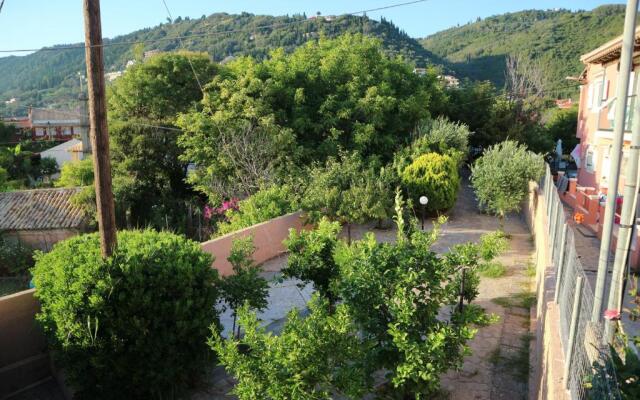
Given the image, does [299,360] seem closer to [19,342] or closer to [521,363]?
[521,363]

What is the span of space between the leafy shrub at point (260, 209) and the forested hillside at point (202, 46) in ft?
117

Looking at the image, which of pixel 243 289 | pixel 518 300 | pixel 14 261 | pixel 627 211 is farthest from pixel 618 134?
pixel 14 261

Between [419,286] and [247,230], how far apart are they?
701cm

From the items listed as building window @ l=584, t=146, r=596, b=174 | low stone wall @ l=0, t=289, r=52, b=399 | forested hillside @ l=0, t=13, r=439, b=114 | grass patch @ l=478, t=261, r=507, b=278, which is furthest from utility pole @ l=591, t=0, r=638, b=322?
forested hillside @ l=0, t=13, r=439, b=114

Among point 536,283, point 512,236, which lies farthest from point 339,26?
point 536,283

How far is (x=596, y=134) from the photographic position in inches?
805

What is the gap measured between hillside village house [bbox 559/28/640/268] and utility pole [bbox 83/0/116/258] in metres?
13.9

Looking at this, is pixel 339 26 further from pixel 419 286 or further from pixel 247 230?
pixel 419 286

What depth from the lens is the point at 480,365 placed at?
668cm

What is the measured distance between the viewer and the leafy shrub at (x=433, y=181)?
15.9m

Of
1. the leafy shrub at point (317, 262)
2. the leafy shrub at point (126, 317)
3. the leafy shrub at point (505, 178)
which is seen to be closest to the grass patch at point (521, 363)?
the leafy shrub at point (317, 262)

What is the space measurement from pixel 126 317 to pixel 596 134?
2068cm

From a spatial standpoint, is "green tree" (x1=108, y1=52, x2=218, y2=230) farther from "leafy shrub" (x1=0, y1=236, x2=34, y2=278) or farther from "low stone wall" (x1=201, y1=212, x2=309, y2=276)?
"low stone wall" (x1=201, y1=212, x2=309, y2=276)

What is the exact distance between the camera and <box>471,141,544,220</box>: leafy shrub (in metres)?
13.7
